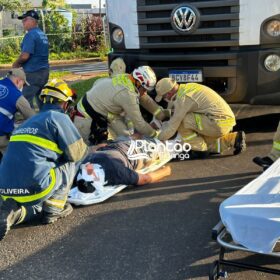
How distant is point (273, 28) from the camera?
5301mm

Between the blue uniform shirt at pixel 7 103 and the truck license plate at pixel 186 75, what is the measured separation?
6.30ft

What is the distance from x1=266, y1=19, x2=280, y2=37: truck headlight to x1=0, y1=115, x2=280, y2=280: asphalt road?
5.33ft

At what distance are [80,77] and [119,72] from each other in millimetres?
8027

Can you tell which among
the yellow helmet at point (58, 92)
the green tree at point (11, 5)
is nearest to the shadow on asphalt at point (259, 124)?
the yellow helmet at point (58, 92)

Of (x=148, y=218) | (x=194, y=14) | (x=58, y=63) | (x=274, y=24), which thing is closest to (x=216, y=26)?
(x=194, y=14)

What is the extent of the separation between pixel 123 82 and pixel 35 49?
2.13 meters

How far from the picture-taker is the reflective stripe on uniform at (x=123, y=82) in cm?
541

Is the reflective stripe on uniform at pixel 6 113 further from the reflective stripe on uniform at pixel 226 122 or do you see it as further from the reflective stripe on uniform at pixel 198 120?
the reflective stripe on uniform at pixel 226 122

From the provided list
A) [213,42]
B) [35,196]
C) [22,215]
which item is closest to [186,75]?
[213,42]

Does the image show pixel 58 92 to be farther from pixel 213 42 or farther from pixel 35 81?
pixel 35 81

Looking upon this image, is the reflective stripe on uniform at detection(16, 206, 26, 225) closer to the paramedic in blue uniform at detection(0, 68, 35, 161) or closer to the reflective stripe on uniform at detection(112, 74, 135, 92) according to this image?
the paramedic in blue uniform at detection(0, 68, 35, 161)

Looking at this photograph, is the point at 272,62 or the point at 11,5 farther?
the point at 11,5

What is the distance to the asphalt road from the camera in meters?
3.15

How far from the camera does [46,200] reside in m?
3.89
